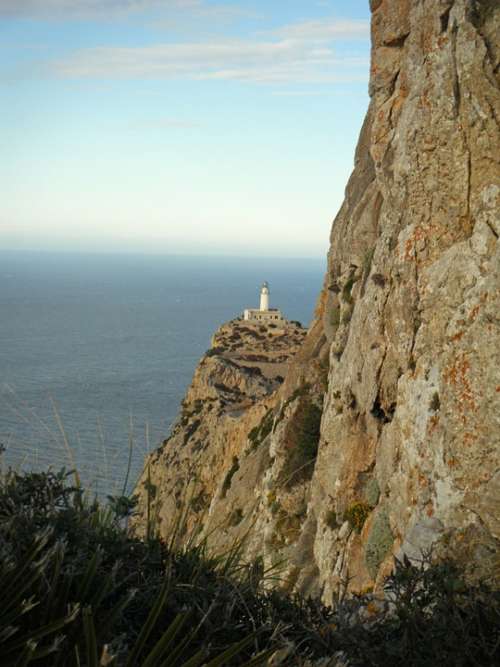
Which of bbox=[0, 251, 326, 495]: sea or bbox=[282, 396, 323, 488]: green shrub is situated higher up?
bbox=[282, 396, 323, 488]: green shrub

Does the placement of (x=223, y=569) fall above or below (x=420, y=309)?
below

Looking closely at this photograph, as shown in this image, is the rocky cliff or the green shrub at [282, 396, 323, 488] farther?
the green shrub at [282, 396, 323, 488]

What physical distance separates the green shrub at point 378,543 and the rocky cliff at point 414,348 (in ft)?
0.10

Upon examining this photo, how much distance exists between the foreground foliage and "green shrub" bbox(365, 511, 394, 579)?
8605 mm

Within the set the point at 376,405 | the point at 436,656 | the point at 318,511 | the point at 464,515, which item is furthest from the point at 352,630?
the point at 318,511

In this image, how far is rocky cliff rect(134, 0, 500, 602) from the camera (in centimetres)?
1110

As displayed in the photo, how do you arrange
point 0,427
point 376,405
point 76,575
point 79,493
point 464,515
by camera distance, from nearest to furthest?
point 76,575 → point 79,493 → point 464,515 → point 376,405 → point 0,427

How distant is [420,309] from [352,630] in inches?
395

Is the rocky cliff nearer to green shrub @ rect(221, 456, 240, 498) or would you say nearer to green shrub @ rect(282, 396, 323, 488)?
green shrub @ rect(282, 396, 323, 488)

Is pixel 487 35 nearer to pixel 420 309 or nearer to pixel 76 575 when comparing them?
pixel 420 309

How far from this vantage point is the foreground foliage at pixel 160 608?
10.4 ft

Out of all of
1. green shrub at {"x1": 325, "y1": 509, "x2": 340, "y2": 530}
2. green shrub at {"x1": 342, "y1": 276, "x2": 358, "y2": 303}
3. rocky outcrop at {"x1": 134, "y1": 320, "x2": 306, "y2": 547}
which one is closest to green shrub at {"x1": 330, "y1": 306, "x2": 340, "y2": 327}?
green shrub at {"x1": 342, "y1": 276, "x2": 358, "y2": 303}

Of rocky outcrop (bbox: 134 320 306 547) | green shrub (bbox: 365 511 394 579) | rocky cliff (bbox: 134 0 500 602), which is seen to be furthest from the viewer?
rocky outcrop (bbox: 134 320 306 547)

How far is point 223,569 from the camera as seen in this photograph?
457cm
